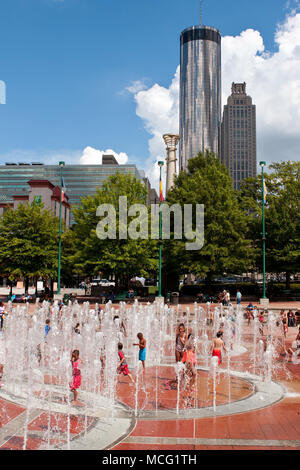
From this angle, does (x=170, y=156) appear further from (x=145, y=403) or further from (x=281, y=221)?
(x=145, y=403)

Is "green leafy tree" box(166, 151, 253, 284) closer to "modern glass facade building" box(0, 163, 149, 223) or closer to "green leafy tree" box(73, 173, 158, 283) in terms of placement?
"green leafy tree" box(73, 173, 158, 283)

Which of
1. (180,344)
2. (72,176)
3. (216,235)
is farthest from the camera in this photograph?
(72,176)

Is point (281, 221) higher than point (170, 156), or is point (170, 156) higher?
point (170, 156)

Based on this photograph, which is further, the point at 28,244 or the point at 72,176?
the point at 72,176

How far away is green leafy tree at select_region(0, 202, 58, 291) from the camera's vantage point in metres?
38.0

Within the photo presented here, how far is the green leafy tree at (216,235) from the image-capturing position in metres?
35.8

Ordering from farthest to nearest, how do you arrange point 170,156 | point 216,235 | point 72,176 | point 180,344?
point 72,176 → point 170,156 → point 216,235 → point 180,344

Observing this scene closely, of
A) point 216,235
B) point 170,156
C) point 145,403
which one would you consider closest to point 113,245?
point 216,235

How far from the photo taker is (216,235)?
1438 inches

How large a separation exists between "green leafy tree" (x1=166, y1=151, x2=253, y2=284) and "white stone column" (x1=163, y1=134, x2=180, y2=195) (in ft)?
45.0

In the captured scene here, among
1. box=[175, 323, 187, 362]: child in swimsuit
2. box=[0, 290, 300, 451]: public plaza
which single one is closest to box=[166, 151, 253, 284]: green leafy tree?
box=[0, 290, 300, 451]: public plaza

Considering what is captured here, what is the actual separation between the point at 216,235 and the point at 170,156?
20.7 m

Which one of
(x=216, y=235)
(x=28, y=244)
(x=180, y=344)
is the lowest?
(x=180, y=344)
